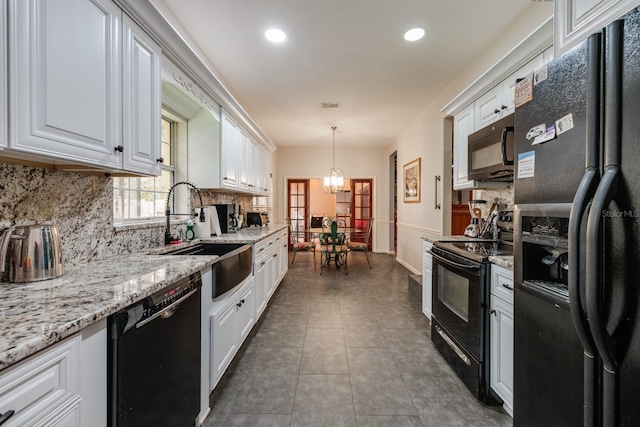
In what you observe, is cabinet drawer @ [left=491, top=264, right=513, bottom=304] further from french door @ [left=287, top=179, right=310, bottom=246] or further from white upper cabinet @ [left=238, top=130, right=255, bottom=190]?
french door @ [left=287, top=179, right=310, bottom=246]

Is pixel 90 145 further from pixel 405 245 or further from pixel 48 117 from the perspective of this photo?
pixel 405 245

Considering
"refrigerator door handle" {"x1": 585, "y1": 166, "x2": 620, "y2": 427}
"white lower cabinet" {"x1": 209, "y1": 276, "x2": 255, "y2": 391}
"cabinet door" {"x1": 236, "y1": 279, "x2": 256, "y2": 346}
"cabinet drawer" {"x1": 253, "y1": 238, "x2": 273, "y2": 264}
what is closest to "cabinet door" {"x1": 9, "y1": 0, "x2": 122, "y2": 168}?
"white lower cabinet" {"x1": 209, "y1": 276, "x2": 255, "y2": 391}

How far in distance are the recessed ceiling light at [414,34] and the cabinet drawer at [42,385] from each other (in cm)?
307

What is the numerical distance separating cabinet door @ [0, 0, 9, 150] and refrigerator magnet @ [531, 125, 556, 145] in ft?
6.04

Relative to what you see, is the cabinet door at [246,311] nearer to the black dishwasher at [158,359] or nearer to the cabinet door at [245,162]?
the black dishwasher at [158,359]

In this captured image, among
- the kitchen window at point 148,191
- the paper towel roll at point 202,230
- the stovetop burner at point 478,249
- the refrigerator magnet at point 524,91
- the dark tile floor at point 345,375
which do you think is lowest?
the dark tile floor at point 345,375

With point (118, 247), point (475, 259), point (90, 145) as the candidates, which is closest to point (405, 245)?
point (475, 259)

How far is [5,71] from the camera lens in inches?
33.8

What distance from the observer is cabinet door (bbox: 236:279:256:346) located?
2.12 meters

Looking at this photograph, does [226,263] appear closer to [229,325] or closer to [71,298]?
[229,325]

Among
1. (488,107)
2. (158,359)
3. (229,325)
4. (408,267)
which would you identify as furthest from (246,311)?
(408,267)

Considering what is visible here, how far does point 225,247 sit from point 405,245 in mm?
4044

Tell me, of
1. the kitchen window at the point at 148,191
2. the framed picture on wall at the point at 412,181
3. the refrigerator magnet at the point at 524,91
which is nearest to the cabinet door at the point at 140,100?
the kitchen window at the point at 148,191

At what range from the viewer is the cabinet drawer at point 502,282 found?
1.51 m
